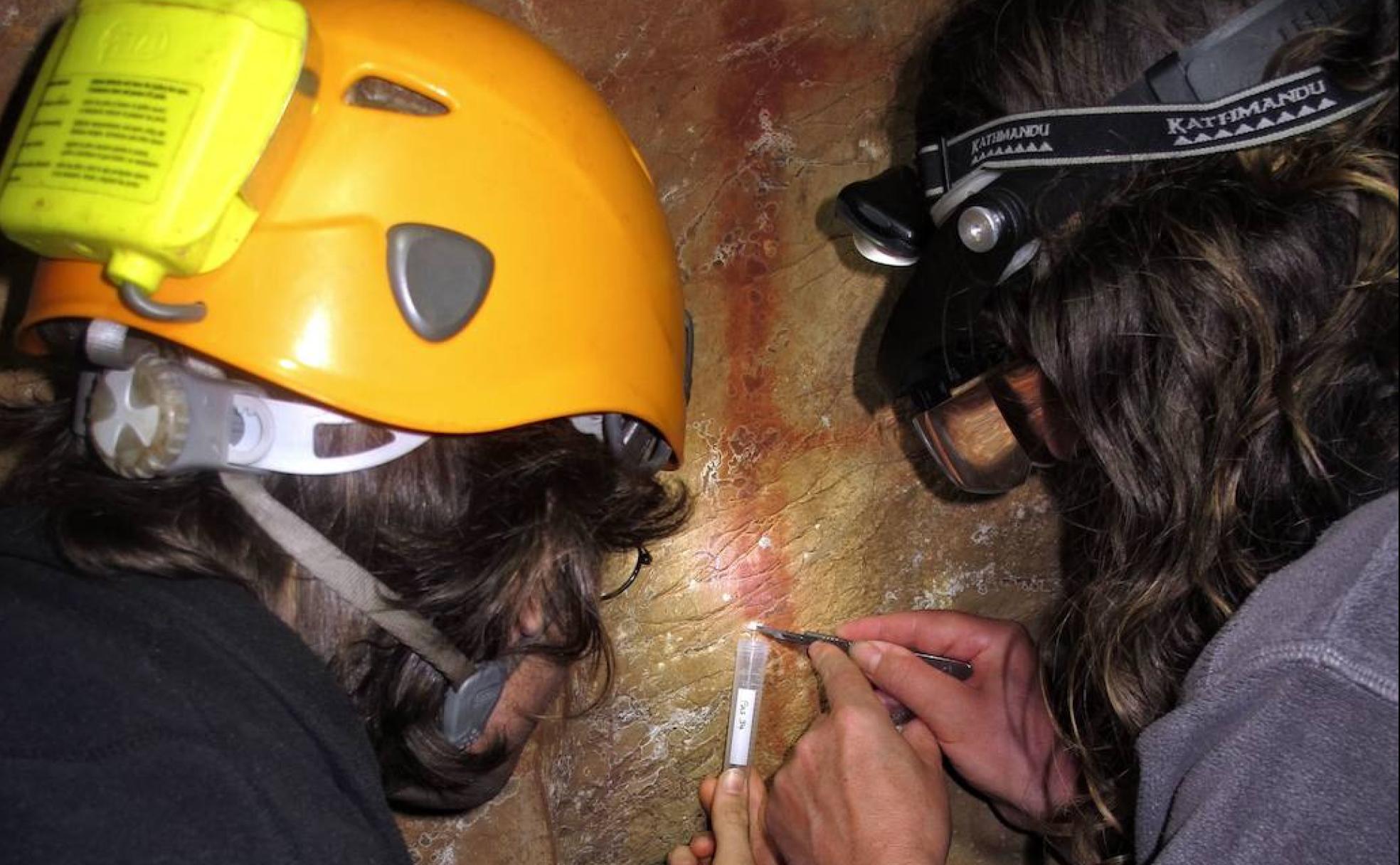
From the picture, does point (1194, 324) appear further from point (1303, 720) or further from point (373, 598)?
point (373, 598)

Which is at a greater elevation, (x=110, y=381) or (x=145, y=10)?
(x=145, y=10)

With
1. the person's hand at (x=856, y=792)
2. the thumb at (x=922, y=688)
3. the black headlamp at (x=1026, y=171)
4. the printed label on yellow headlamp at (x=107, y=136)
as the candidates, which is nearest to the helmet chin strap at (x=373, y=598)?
the printed label on yellow headlamp at (x=107, y=136)

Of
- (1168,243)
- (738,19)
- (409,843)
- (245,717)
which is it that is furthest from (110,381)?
(738,19)

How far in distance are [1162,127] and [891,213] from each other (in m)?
0.50

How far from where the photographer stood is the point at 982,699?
2.15m

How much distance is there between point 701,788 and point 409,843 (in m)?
0.63

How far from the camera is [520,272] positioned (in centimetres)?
146

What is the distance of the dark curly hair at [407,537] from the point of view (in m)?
1.41

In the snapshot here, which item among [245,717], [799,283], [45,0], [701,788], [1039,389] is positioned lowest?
[701,788]

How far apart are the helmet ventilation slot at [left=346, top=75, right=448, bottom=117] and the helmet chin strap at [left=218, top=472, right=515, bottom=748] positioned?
1.80 ft

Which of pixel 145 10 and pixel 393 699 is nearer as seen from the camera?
pixel 145 10

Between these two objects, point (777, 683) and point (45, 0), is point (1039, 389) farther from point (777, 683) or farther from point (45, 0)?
point (45, 0)

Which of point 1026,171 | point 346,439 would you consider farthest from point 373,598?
point 1026,171

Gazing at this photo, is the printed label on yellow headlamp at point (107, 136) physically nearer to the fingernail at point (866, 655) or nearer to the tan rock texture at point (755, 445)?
the tan rock texture at point (755, 445)
